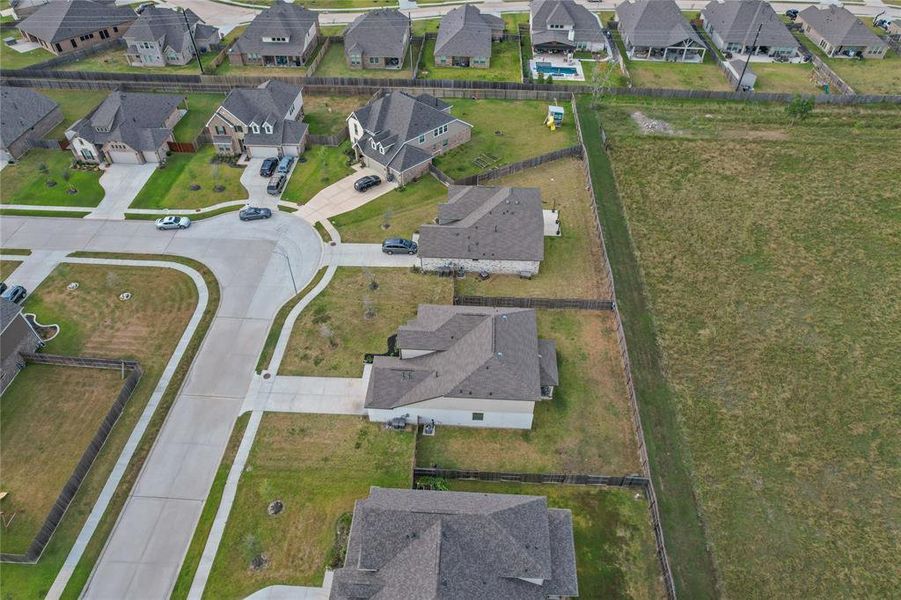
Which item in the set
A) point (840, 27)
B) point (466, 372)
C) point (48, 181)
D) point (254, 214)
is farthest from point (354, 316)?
point (840, 27)

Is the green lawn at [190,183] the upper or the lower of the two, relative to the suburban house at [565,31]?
lower

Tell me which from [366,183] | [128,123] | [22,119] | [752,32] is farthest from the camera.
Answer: [752,32]

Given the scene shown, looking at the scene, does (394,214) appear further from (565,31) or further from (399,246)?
(565,31)

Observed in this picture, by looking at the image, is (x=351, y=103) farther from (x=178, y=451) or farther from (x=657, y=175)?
(x=178, y=451)

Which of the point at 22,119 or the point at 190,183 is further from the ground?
the point at 22,119

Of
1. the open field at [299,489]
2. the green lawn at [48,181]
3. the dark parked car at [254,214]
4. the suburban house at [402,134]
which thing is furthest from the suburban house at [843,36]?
the green lawn at [48,181]

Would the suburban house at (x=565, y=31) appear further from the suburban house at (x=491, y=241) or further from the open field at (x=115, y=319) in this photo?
the open field at (x=115, y=319)

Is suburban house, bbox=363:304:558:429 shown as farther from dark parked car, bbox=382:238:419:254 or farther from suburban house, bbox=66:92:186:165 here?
suburban house, bbox=66:92:186:165

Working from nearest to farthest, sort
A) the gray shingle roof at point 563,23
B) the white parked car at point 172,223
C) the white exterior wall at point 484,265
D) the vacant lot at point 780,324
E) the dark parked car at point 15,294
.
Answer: the vacant lot at point 780,324
the dark parked car at point 15,294
the white exterior wall at point 484,265
the white parked car at point 172,223
the gray shingle roof at point 563,23
